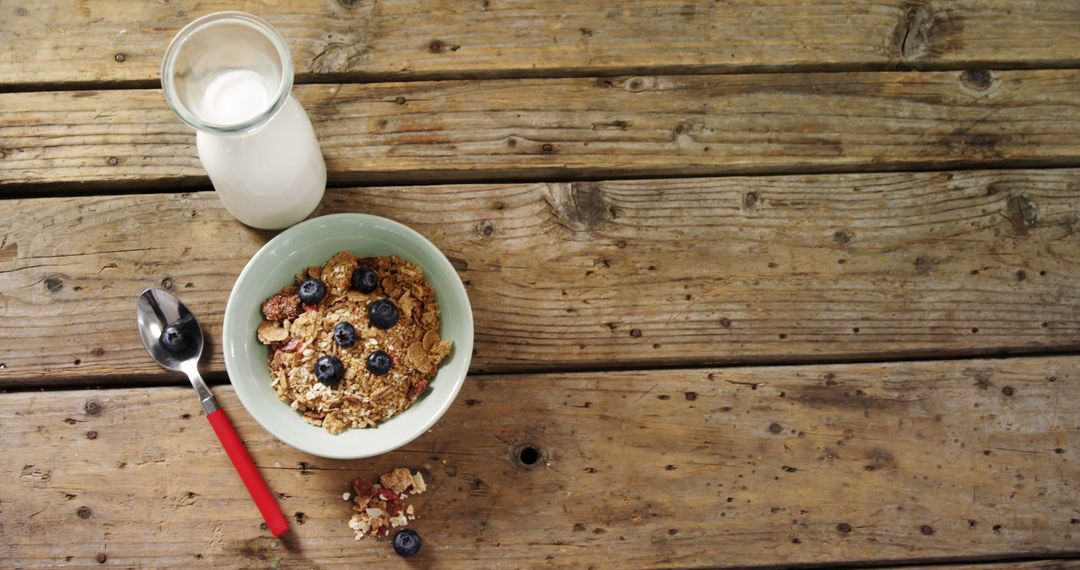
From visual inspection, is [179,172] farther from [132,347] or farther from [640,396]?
[640,396]

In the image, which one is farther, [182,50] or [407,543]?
[407,543]

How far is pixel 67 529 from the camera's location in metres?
1.01

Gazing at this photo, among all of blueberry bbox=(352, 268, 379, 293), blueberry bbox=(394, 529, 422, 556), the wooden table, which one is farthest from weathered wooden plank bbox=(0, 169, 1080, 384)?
blueberry bbox=(394, 529, 422, 556)

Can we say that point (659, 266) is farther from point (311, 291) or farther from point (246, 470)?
point (246, 470)

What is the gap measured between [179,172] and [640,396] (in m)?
0.62

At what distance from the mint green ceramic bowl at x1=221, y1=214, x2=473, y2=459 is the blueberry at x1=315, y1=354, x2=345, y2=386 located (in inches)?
2.4

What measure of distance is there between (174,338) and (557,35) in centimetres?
59

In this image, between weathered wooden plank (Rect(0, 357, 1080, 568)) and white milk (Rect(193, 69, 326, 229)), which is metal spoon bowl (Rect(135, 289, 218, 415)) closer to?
weathered wooden plank (Rect(0, 357, 1080, 568))

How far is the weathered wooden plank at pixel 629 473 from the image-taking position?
1017 millimetres

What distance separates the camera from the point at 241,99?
0.86m

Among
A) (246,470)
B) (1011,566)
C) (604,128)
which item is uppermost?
(604,128)

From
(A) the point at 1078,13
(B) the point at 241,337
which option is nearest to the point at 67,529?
(B) the point at 241,337

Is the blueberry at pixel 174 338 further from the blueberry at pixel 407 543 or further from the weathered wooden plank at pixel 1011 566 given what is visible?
the weathered wooden plank at pixel 1011 566

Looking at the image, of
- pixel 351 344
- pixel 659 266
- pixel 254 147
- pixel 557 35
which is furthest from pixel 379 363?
pixel 557 35
